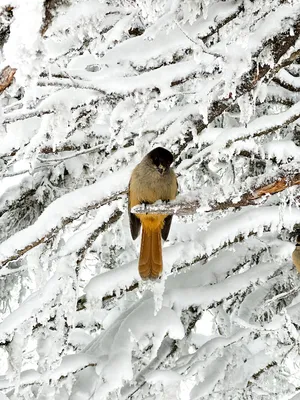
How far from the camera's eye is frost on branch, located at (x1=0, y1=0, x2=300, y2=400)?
3.38 m

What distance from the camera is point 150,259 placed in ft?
13.5

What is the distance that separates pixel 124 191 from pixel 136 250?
1.86 m

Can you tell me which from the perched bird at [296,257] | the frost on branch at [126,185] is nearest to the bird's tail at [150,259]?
the frost on branch at [126,185]

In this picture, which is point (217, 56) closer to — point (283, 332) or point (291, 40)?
point (291, 40)

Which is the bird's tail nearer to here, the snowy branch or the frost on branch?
the frost on branch

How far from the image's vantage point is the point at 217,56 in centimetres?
326

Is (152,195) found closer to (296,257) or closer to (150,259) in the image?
(150,259)

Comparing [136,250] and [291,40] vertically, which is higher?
[291,40]

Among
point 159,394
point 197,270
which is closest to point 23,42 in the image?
point 159,394

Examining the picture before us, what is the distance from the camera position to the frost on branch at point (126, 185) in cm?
338

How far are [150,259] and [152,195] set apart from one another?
45cm

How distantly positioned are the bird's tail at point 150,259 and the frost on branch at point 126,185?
0.20m

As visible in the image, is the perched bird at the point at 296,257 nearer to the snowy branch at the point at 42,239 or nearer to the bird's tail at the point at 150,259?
the bird's tail at the point at 150,259

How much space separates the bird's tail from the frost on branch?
0.20 metres
